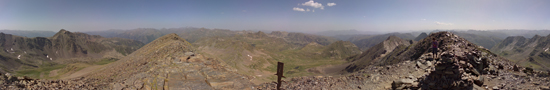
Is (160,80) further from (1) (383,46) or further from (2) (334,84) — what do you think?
(1) (383,46)

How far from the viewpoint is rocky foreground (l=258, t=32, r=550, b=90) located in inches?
515

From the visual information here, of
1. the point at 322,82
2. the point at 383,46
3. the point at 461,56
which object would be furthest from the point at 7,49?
the point at 383,46

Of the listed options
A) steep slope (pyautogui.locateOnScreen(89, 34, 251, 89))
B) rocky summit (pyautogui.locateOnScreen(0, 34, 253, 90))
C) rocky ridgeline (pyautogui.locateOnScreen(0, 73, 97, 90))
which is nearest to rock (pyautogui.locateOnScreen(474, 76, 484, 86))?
rocky summit (pyautogui.locateOnScreen(0, 34, 253, 90))

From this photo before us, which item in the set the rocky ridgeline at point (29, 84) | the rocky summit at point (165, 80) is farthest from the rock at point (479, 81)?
the rocky ridgeline at point (29, 84)

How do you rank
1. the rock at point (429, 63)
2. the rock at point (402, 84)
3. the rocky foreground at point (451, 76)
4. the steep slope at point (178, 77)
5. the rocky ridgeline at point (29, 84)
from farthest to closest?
the rock at point (429, 63) → the steep slope at point (178, 77) → the rock at point (402, 84) → the rocky ridgeline at point (29, 84) → the rocky foreground at point (451, 76)

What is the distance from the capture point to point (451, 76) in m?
13.0

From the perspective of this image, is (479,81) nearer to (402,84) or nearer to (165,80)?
(402,84)

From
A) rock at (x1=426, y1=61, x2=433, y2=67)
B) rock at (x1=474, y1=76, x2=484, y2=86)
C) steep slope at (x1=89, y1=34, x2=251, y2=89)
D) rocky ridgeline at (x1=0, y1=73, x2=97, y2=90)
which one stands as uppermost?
rock at (x1=426, y1=61, x2=433, y2=67)

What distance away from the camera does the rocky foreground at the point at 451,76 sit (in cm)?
1308

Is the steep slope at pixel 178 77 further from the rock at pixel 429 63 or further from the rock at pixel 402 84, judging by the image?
the rock at pixel 429 63

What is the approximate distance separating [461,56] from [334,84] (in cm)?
1151

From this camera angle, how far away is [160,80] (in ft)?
66.4

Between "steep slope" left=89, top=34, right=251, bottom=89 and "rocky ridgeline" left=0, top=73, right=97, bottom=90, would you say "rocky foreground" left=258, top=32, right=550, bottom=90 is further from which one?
"rocky ridgeline" left=0, top=73, right=97, bottom=90

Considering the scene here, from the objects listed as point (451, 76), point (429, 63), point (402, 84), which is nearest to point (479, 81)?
point (451, 76)
